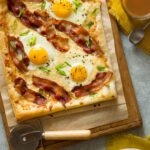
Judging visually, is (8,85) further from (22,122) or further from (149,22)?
(149,22)

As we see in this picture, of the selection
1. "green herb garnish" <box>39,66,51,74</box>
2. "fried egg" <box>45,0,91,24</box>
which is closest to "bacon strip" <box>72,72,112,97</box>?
"green herb garnish" <box>39,66,51,74</box>

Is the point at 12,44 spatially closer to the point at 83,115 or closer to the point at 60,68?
the point at 60,68

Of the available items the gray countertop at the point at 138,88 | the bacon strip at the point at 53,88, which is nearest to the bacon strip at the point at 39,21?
the bacon strip at the point at 53,88

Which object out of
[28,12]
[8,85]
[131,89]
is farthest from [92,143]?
[28,12]

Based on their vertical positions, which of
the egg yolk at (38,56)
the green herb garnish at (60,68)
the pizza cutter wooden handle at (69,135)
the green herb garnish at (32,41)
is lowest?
the pizza cutter wooden handle at (69,135)

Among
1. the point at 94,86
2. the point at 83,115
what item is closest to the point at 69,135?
the point at 83,115

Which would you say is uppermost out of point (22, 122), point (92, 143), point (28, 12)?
point (28, 12)

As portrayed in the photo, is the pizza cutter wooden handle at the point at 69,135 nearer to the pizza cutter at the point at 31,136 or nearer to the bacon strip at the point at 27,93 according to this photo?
the pizza cutter at the point at 31,136
